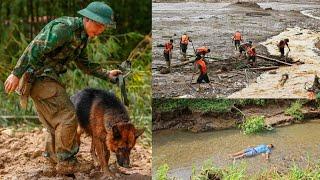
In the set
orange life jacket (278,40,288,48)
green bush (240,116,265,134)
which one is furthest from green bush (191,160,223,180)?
orange life jacket (278,40,288,48)

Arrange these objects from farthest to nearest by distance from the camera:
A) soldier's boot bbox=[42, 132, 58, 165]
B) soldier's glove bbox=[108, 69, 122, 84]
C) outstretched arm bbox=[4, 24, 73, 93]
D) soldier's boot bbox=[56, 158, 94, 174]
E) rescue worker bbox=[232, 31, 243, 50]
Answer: soldier's boot bbox=[42, 132, 58, 165]
soldier's boot bbox=[56, 158, 94, 174]
soldier's glove bbox=[108, 69, 122, 84]
rescue worker bbox=[232, 31, 243, 50]
outstretched arm bbox=[4, 24, 73, 93]

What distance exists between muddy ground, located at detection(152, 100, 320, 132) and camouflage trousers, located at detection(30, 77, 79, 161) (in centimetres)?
41

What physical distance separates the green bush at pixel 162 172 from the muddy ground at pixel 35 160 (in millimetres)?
378

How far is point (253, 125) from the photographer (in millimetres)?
3840

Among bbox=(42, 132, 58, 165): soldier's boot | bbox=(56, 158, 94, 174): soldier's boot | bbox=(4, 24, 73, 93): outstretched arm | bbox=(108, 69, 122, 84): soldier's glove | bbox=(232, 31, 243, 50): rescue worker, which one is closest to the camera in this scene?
bbox=(4, 24, 73, 93): outstretched arm

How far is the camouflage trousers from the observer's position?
12.6 ft

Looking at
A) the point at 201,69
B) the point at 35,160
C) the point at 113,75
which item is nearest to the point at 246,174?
the point at 201,69

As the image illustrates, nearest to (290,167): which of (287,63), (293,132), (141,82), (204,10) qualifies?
(293,132)

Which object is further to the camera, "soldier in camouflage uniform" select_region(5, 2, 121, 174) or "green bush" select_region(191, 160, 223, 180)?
"green bush" select_region(191, 160, 223, 180)

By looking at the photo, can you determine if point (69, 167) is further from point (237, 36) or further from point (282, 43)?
point (282, 43)

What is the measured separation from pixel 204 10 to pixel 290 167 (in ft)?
2.82

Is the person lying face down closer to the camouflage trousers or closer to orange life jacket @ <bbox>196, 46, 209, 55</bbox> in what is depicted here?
orange life jacket @ <bbox>196, 46, 209, 55</bbox>

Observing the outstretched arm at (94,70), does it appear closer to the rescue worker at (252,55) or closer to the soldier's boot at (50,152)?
the soldier's boot at (50,152)

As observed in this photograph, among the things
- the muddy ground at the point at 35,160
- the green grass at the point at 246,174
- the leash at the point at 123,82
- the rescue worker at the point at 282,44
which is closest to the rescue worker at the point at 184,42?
the leash at the point at 123,82
